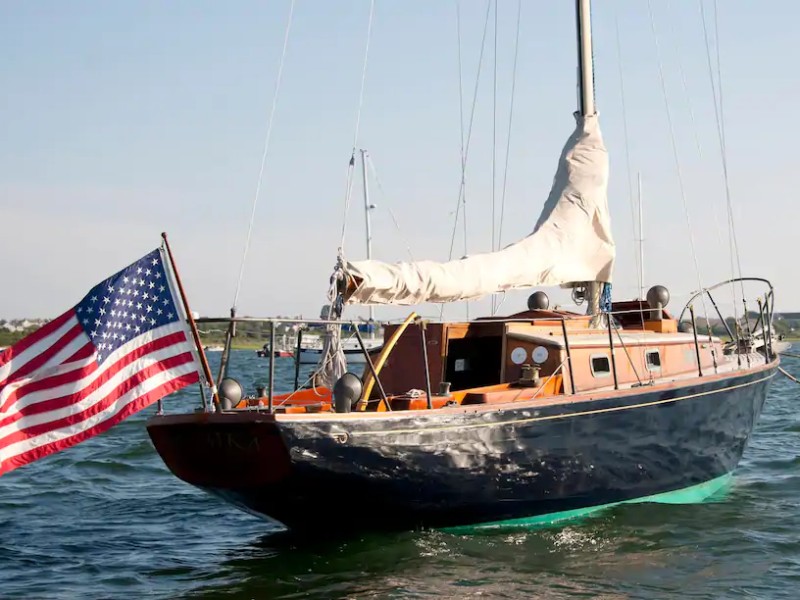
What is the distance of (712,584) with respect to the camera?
10.5 m

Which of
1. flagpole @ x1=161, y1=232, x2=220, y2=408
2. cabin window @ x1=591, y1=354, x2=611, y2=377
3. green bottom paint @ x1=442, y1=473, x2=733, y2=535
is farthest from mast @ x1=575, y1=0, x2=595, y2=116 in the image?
flagpole @ x1=161, y1=232, x2=220, y2=408

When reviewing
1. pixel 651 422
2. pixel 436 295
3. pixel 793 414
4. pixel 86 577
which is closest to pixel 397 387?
pixel 436 295

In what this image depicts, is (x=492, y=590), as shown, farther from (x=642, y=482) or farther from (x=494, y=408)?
(x=642, y=482)

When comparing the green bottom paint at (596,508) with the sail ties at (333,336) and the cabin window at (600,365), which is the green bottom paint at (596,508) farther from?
the sail ties at (333,336)

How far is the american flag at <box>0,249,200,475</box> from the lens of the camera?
30.6ft

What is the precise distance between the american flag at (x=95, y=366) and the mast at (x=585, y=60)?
908 cm

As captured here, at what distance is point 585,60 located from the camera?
54.2 feet

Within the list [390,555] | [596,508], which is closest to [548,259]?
[596,508]

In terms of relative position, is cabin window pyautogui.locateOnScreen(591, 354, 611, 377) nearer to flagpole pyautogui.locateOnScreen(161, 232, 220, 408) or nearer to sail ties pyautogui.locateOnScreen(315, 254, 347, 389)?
sail ties pyautogui.locateOnScreen(315, 254, 347, 389)

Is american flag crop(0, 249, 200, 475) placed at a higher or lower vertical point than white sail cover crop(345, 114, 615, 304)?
lower

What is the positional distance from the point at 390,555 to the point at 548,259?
5.31 m

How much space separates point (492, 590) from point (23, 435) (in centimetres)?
469

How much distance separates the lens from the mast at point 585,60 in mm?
16484

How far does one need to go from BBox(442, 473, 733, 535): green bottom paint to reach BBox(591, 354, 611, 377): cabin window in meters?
1.68
